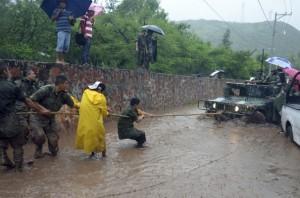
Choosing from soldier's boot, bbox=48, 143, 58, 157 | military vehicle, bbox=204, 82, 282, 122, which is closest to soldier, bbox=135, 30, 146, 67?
military vehicle, bbox=204, 82, 282, 122

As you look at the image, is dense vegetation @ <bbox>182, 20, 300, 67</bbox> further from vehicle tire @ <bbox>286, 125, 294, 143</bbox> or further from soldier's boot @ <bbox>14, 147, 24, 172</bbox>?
soldier's boot @ <bbox>14, 147, 24, 172</bbox>

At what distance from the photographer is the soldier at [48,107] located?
26.8 ft

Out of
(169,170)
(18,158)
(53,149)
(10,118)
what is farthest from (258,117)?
(10,118)

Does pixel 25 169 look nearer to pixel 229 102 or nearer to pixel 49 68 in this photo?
pixel 49 68

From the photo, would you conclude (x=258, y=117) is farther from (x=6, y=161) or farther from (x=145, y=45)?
(x=6, y=161)

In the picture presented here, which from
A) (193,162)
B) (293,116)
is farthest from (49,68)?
(293,116)

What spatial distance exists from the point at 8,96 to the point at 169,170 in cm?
301

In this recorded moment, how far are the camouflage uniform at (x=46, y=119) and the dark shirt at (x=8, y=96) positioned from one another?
98 centimetres

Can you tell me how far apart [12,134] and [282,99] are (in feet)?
27.4

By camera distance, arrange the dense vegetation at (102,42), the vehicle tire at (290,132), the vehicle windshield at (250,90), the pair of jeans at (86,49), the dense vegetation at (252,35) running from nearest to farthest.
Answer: the vehicle tire at (290,132) < the pair of jeans at (86,49) < the vehicle windshield at (250,90) < the dense vegetation at (102,42) < the dense vegetation at (252,35)

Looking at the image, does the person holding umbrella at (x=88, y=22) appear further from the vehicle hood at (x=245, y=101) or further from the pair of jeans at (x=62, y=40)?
the vehicle hood at (x=245, y=101)

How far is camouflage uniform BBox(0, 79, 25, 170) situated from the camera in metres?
6.94

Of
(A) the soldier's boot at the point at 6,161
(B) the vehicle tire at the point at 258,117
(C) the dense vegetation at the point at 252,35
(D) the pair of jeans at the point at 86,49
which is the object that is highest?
(C) the dense vegetation at the point at 252,35

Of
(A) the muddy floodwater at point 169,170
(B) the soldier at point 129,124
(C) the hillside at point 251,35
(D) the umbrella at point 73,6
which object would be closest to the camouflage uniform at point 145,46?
(D) the umbrella at point 73,6
